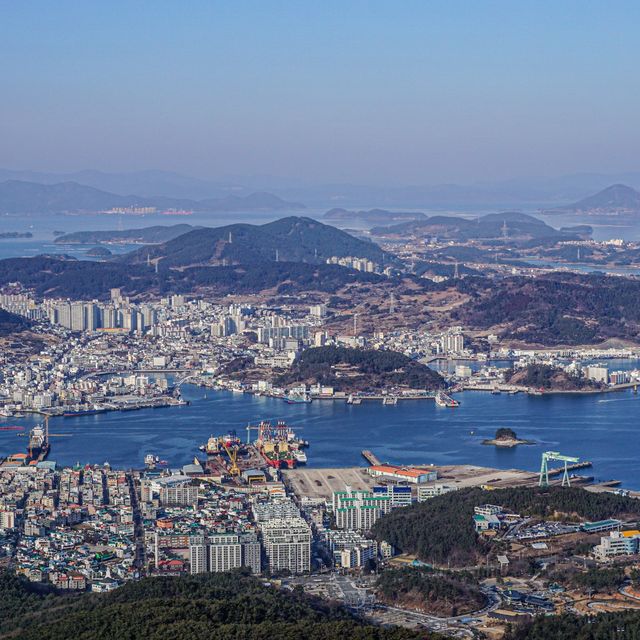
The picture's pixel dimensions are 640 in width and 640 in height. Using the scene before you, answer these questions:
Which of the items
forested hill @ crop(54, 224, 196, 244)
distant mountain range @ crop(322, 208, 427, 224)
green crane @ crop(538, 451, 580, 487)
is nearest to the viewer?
green crane @ crop(538, 451, 580, 487)

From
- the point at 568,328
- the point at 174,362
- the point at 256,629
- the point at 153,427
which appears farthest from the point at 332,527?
the point at 568,328

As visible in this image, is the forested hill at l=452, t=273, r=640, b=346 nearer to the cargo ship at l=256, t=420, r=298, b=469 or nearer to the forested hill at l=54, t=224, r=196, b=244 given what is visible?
the cargo ship at l=256, t=420, r=298, b=469

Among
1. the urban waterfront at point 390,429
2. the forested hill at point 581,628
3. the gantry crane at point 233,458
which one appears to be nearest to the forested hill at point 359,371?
the urban waterfront at point 390,429

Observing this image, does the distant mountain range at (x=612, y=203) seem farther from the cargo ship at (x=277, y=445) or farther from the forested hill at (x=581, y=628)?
the forested hill at (x=581, y=628)

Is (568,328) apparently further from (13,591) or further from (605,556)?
(13,591)

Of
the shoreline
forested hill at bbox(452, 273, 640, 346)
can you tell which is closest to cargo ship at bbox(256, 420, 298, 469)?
the shoreline

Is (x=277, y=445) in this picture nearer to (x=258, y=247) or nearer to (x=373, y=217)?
(x=258, y=247)
